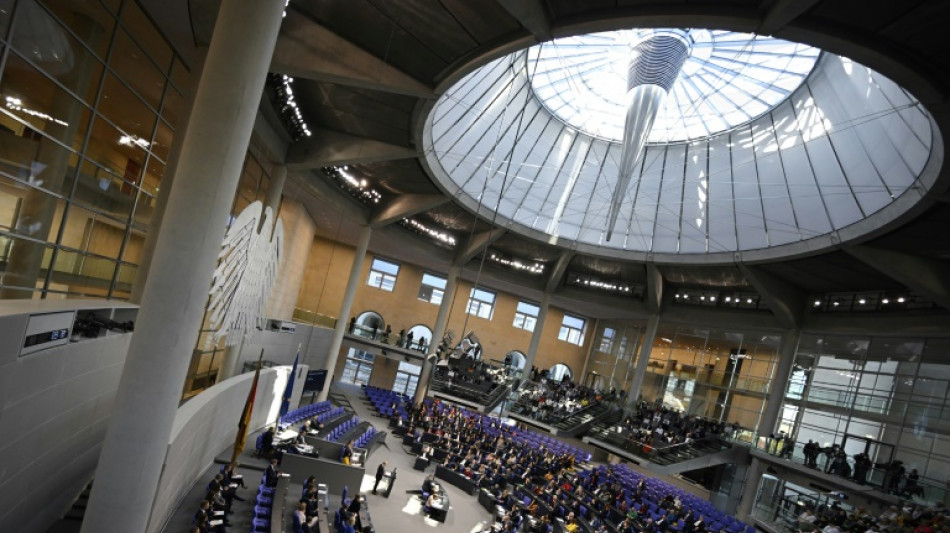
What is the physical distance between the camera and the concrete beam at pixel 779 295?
2550 centimetres

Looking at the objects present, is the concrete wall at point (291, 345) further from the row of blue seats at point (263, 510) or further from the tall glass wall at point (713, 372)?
the tall glass wall at point (713, 372)

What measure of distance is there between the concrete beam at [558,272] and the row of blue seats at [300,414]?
590 inches

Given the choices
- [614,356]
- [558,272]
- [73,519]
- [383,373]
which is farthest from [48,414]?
[614,356]

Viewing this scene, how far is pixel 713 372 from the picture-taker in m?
32.3

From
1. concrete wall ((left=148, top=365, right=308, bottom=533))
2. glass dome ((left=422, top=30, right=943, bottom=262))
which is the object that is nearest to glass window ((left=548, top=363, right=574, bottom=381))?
glass dome ((left=422, top=30, right=943, bottom=262))

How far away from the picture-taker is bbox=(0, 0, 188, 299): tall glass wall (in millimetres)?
8695

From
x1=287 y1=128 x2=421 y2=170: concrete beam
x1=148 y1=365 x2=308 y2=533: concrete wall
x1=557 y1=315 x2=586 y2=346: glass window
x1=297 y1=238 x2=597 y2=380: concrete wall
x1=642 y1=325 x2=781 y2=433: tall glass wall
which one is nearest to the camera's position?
x1=148 y1=365 x2=308 y2=533: concrete wall

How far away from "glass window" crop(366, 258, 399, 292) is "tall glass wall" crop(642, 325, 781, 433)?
1888 cm

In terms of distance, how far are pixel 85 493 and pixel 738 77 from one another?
2352 centimetres

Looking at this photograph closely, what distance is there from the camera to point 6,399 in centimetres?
706

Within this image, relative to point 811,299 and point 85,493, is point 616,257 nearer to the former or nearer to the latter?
point 811,299

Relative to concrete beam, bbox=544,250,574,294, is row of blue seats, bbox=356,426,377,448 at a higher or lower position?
lower

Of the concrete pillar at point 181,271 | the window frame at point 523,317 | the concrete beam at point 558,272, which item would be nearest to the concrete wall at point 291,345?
the concrete pillar at point 181,271

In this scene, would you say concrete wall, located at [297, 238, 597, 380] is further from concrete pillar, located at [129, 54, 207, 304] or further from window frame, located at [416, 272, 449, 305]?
concrete pillar, located at [129, 54, 207, 304]
